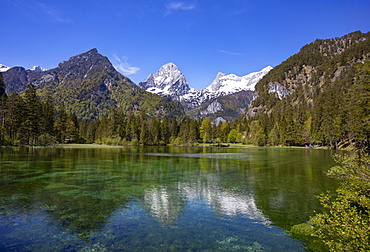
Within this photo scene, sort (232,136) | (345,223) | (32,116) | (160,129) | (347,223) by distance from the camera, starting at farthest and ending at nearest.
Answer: (232,136) < (160,129) < (32,116) < (347,223) < (345,223)

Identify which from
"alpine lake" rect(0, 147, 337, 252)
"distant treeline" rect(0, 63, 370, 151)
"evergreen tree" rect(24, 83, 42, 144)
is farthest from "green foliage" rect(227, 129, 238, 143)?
"alpine lake" rect(0, 147, 337, 252)

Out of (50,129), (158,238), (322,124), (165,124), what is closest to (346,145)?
(322,124)

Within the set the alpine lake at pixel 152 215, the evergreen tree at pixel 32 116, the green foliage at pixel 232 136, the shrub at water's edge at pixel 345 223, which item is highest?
the evergreen tree at pixel 32 116

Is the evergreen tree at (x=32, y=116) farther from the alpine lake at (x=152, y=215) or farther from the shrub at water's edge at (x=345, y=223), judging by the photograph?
the shrub at water's edge at (x=345, y=223)

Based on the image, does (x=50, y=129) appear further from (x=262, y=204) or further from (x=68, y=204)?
(x=262, y=204)

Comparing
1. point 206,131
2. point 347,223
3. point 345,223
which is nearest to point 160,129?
point 206,131

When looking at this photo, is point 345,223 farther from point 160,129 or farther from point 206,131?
point 206,131

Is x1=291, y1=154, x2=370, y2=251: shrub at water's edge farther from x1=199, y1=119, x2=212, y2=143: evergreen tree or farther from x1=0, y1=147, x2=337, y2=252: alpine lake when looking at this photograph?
x1=199, y1=119, x2=212, y2=143: evergreen tree

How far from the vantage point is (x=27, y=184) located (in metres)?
25.9

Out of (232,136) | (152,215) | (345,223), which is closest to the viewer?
(345,223)

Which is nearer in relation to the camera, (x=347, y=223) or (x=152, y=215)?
(x=347, y=223)

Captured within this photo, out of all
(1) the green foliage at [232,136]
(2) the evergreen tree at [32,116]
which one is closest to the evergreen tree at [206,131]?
(1) the green foliage at [232,136]

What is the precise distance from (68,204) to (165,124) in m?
161

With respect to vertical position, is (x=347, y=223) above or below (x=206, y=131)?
below
